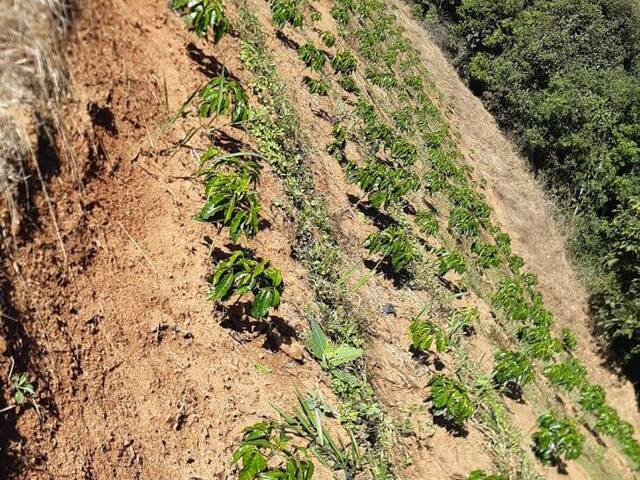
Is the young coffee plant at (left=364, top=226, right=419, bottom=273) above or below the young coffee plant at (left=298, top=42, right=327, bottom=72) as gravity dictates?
below

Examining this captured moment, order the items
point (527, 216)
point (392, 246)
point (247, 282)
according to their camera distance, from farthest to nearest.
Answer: point (527, 216) → point (392, 246) → point (247, 282)

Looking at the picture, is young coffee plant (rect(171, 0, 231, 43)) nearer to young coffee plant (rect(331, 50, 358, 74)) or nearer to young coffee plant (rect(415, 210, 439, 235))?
young coffee plant (rect(415, 210, 439, 235))

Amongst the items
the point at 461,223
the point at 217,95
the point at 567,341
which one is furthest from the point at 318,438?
the point at 567,341

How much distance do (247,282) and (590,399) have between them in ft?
37.2

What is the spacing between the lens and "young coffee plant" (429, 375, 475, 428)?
210 inches

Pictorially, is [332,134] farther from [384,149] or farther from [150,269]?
Result: [150,269]

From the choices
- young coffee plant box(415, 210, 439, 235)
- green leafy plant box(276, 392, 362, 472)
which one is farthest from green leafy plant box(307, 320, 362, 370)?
young coffee plant box(415, 210, 439, 235)

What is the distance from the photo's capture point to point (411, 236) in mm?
8398

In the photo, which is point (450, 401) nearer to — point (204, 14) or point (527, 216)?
point (204, 14)

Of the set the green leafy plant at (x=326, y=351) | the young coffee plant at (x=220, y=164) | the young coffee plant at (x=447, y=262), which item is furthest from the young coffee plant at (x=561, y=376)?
the young coffee plant at (x=220, y=164)

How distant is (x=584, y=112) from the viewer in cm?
2003

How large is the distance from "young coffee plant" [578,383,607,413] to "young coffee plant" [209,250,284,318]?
10550mm

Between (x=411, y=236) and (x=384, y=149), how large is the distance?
2367mm

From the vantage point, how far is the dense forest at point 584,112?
17641mm
